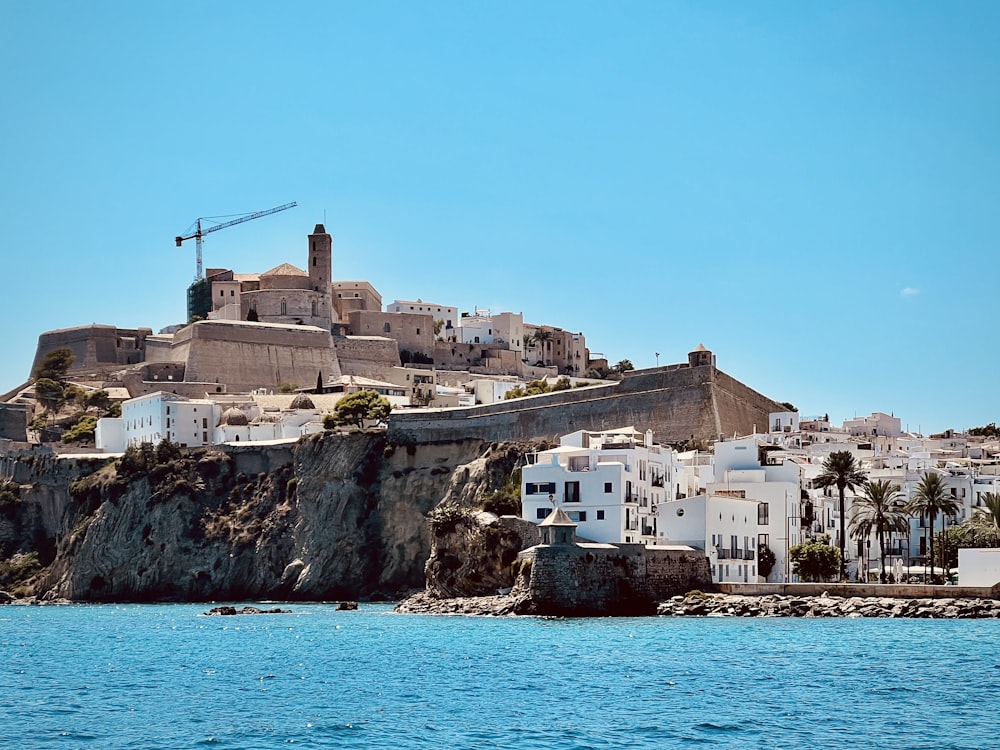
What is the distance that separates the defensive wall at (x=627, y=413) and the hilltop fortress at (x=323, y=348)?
0.20 metres

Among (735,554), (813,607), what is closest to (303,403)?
(735,554)

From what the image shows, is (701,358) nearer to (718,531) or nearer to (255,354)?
(718,531)

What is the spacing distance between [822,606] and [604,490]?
842cm

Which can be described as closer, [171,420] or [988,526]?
[988,526]

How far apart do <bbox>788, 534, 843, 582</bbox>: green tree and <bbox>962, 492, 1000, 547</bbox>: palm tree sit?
4.81m

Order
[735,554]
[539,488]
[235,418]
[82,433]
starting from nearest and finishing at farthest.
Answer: [735,554] → [539,488] → [235,418] → [82,433]

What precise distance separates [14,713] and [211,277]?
8270 cm

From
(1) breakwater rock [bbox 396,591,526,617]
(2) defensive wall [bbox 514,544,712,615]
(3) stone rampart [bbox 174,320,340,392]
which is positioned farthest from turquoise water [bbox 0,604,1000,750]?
(3) stone rampart [bbox 174,320,340,392]

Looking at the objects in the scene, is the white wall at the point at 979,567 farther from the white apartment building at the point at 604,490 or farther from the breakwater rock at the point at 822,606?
the white apartment building at the point at 604,490

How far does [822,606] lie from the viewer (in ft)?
148

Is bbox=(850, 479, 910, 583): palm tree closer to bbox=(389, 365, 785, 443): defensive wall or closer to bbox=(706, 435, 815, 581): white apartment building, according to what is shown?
bbox=(706, 435, 815, 581): white apartment building

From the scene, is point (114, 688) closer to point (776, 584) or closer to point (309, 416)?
point (776, 584)

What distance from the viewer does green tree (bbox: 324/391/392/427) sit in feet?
256

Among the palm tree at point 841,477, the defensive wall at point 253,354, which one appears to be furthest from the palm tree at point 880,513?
the defensive wall at point 253,354
